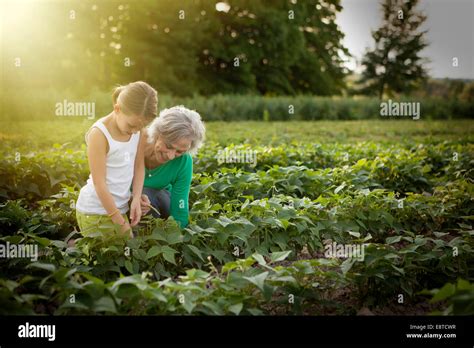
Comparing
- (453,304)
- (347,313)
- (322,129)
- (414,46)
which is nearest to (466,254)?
(347,313)

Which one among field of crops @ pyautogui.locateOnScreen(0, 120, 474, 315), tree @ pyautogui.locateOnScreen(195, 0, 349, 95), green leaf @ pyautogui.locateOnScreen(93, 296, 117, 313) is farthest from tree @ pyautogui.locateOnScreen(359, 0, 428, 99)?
green leaf @ pyautogui.locateOnScreen(93, 296, 117, 313)

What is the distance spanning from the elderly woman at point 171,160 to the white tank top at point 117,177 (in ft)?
0.52

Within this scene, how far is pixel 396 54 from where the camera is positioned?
17.2m

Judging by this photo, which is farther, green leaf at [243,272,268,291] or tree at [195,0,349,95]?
tree at [195,0,349,95]

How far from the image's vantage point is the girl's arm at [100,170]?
3.14 meters

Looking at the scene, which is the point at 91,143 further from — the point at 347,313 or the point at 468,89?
the point at 468,89

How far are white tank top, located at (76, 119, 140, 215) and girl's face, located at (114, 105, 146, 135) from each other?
10cm

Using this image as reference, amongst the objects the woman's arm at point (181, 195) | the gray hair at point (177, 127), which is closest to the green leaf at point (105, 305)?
the woman's arm at point (181, 195)

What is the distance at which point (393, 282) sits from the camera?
297 centimetres

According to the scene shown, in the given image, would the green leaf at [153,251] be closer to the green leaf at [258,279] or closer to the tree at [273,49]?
the green leaf at [258,279]

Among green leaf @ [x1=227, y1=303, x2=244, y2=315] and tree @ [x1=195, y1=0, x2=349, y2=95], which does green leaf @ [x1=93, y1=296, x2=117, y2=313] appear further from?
tree @ [x1=195, y1=0, x2=349, y2=95]

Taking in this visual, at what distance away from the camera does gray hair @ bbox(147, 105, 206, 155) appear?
3402 mm
